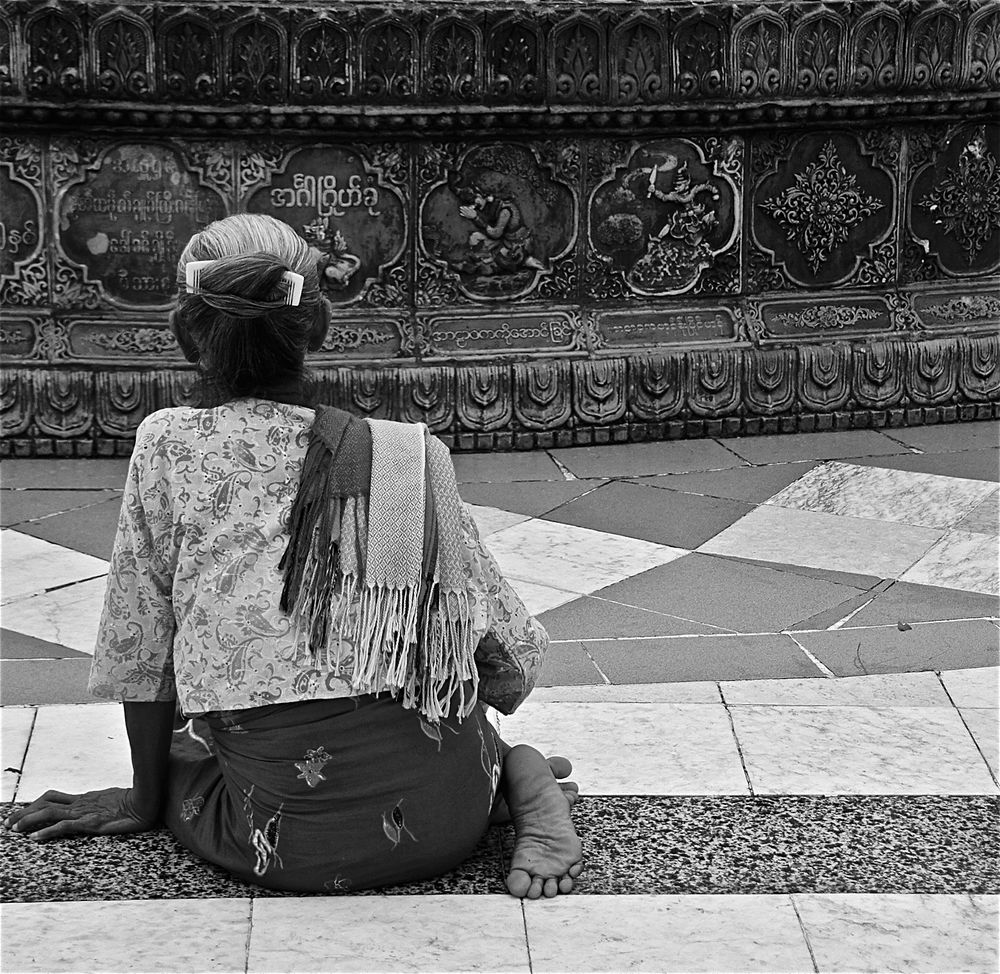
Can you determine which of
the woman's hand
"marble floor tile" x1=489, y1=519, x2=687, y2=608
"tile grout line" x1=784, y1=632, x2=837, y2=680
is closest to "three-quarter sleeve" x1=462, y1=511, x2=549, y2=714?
the woman's hand

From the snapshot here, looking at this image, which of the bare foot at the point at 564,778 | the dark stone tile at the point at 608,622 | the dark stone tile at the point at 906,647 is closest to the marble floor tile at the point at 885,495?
the dark stone tile at the point at 906,647

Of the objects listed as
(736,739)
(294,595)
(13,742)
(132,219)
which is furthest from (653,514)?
(294,595)

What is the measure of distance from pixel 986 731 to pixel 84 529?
2867 millimetres

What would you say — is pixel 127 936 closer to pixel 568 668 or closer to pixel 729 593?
pixel 568 668

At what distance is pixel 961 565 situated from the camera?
4.85 m

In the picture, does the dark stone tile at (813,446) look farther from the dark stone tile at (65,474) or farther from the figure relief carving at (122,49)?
the figure relief carving at (122,49)

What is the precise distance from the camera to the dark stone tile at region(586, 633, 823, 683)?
402 centimetres

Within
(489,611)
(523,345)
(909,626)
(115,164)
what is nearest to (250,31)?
(115,164)

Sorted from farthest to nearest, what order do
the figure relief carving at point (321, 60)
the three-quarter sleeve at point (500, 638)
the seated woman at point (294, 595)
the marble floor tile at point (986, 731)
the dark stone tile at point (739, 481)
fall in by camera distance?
the figure relief carving at point (321, 60) < the dark stone tile at point (739, 481) < the marble floor tile at point (986, 731) < the three-quarter sleeve at point (500, 638) < the seated woman at point (294, 595)

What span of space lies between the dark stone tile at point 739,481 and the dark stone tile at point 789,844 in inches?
90.8

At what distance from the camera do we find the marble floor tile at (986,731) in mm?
3467

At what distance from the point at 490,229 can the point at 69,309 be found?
1.58 m

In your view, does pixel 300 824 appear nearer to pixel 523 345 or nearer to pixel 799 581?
pixel 799 581

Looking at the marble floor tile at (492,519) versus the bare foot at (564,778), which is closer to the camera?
the bare foot at (564,778)
